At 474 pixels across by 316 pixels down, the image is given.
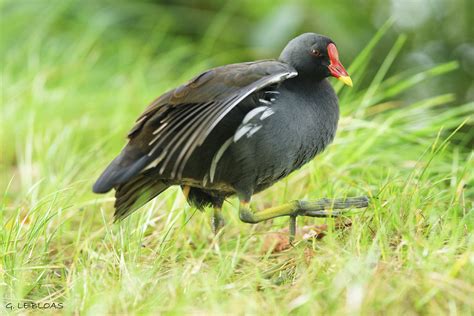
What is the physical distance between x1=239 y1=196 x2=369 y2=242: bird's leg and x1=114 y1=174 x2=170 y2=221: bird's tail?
1.21 ft

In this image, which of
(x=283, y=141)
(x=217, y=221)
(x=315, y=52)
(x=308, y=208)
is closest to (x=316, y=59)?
(x=315, y=52)

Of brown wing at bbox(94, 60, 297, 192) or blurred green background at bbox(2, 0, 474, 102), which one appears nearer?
brown wing at bbox(94, 60, 297, 192)

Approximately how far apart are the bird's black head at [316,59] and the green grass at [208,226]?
50cm

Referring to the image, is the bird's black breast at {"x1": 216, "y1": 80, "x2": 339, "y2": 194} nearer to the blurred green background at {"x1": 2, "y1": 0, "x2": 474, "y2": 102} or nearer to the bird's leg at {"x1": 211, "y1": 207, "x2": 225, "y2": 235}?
the bird's leg at {"x1": 211, "y1": 207, "x2": 225, "y2": 235}

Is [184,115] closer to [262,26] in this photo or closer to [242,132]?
[242,132]

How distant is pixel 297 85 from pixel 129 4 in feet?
11.8

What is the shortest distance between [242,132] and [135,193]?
0.60m

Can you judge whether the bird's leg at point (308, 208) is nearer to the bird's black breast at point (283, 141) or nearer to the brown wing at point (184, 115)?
the bird's black breast at point (283, 141)

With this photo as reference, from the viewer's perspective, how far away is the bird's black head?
3176mm

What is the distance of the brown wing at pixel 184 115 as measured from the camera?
9.20 ft

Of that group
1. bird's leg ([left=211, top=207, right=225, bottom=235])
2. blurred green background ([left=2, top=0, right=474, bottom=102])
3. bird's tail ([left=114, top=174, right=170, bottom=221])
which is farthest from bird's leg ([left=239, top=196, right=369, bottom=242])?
blurred green background ([left=2, top=0, right=474, bottom=102])

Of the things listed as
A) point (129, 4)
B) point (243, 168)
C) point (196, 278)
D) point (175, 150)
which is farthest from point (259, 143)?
point (129, 4)

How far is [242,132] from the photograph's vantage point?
293 cm

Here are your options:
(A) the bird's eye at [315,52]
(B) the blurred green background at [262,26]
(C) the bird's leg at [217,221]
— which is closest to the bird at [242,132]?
(A) the bird's eye at [315,52]
